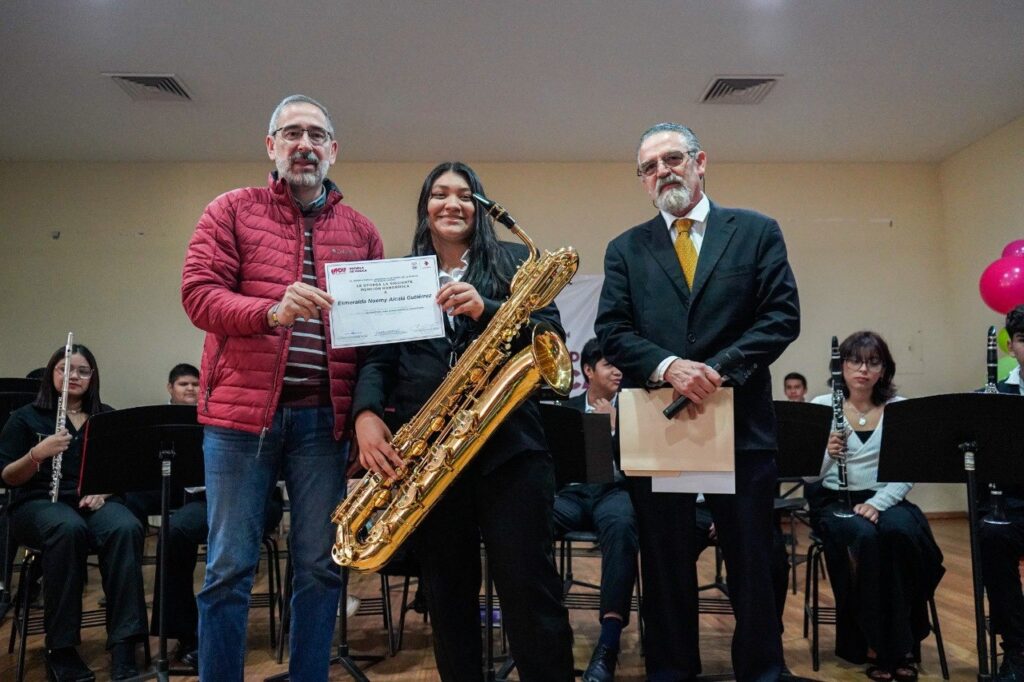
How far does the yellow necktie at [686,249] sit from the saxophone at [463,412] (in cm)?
51

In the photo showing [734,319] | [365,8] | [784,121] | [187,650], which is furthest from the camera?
[784,121]

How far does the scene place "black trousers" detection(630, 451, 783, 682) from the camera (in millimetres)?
2414

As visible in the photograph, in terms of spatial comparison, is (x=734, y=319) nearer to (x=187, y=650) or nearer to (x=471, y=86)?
(x=187, y=650)

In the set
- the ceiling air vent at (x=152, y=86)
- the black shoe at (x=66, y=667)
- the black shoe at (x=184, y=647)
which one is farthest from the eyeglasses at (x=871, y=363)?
the ceiling air vent at (x=152, y=86)

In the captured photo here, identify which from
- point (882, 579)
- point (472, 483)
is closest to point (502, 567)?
point (472, 483)

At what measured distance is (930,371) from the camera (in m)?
8.25

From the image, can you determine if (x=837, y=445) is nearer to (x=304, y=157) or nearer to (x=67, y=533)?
(x=304, y=157)

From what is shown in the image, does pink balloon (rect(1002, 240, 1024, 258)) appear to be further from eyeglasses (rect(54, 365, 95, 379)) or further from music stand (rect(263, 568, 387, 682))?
eyeglasses (rect(54, 365, 95, 379))

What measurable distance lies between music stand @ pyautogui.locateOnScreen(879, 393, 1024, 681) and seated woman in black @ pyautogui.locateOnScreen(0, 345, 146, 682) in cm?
347

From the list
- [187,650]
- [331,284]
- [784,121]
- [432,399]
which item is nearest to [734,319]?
[432,399]

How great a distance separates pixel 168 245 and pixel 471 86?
391cm

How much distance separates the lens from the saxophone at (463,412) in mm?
2133

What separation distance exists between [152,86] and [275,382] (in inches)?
198

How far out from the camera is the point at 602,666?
3.24m
